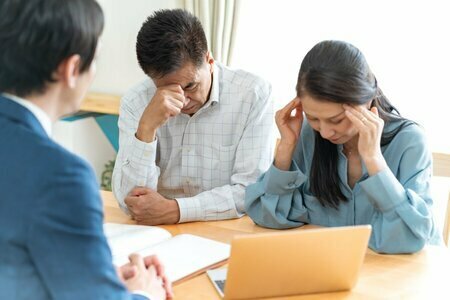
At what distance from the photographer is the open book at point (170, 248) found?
1641 mm

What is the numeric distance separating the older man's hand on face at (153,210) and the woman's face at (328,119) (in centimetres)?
46

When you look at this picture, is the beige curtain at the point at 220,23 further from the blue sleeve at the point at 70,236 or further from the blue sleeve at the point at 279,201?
the blue sleeve at the point at 70,236

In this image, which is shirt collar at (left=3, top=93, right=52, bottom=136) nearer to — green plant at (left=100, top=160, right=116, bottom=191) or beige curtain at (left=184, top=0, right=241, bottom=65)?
beige curtain at (left=184, top=0, right=241, bottom=65)

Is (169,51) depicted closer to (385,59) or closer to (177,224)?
(177,224)

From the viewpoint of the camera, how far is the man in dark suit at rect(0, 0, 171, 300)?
0.99m

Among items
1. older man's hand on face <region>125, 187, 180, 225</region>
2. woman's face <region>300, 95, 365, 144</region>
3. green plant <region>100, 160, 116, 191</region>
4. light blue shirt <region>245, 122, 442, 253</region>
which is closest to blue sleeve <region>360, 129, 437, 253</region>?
light blue shirt <region>245, 122, 442, 253</region>

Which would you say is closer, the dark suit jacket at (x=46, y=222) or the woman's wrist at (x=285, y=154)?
the dark suit jacket at (x=46, y=222)

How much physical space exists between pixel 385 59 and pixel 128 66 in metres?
1.39

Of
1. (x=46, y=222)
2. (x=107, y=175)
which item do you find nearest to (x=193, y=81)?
(x=46, y=222)

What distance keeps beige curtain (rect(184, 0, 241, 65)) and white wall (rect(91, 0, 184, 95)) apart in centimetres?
39

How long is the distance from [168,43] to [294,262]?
32.9 inches

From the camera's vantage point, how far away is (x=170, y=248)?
174cm

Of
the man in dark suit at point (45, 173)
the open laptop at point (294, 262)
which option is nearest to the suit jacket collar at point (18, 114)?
the man in dark suit at point (45, 173)

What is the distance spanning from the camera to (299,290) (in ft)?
4.99
